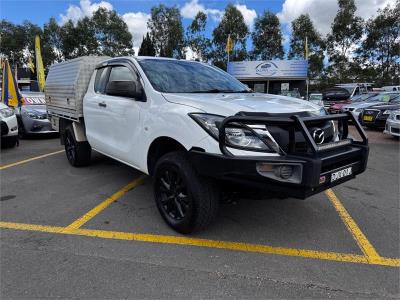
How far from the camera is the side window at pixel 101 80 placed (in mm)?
4957

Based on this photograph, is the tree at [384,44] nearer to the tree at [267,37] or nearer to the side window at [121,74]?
the tree at [267,37]

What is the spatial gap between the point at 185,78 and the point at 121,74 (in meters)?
0.98

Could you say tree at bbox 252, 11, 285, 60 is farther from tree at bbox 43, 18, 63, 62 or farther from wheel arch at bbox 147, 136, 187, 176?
wheel arch at bbox 147, 136, 187, 176

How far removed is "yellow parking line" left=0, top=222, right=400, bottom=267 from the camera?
3.00 m

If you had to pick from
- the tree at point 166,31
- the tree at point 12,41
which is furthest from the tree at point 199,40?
the tree at point 12,41

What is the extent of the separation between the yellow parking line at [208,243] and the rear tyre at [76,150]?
2.35 m

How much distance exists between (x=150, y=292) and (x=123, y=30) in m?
54.5

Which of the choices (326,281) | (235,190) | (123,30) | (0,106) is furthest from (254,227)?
(123,30)

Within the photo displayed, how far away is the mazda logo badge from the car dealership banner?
28.8 meters

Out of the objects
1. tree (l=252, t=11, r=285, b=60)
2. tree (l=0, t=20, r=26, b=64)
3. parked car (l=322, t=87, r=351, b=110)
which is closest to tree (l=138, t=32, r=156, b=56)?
tree (l=252, t=11, r=285, b=60)

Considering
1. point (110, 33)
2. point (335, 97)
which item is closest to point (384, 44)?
point (335, 97)

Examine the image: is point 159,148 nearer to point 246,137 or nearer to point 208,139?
point 208,139

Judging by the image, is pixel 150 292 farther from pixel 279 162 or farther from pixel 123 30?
pixel 123 30

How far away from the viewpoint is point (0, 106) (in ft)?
25.5
